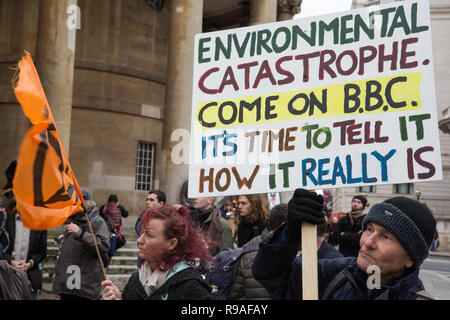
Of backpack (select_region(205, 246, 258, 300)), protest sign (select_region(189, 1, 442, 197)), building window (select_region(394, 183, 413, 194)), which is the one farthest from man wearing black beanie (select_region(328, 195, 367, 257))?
building window (select_region(394, 183, 413, 194))

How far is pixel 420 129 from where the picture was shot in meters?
3.58

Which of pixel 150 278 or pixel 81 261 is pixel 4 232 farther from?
pixel 150 278

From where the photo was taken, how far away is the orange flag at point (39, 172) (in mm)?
2635

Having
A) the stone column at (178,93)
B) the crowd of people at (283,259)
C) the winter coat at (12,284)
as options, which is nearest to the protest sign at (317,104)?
the crowd of people at (283,259)

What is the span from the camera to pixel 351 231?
894 cm

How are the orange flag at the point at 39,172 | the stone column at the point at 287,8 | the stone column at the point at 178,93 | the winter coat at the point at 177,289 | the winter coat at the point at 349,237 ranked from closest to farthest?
the orange flag at the point at 39,172, the winter coat at the point at 177,289, the winter coat at the point at 349,237, the stone column at the point at 178,93, the stone column at the point at 287,8

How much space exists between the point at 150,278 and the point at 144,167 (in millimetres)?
17784

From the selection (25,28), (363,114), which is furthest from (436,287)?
(25,28)

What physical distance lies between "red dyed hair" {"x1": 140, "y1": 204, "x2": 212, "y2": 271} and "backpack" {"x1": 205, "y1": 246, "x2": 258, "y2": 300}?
105 centimetres

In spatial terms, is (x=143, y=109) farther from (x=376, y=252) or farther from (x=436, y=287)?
(x=376, y=252)

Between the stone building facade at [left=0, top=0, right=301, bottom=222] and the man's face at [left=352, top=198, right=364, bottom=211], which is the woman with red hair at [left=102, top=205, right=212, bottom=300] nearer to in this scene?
the man's face at [left=352, top=198, right=364, bottom=211]

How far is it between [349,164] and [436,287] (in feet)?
40.0

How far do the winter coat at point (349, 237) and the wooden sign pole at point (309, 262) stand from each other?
5.59 m

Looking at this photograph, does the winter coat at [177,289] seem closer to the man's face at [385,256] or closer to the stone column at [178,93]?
the man's face at [385,256]
